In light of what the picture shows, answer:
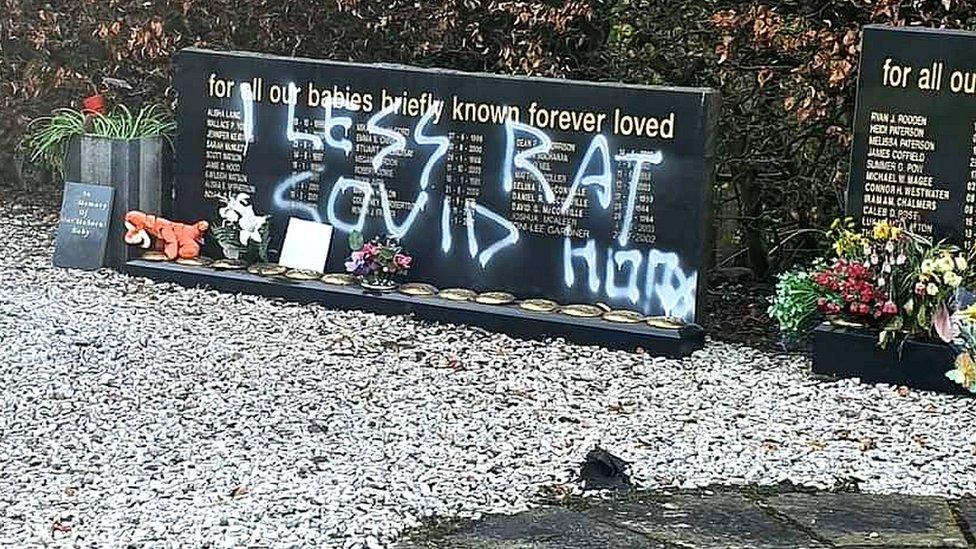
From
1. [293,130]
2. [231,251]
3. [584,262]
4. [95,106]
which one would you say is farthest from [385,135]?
[95,106]

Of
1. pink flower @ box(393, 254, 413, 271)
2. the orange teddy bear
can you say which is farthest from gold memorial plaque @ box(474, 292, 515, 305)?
the orange teddy bear

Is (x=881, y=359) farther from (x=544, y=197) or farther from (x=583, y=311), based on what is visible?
(x=544, y=197)

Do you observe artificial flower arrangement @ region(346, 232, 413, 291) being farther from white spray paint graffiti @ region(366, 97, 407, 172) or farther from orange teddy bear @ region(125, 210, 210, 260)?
orange teddy bear @ region(125, 210, 210, 260)

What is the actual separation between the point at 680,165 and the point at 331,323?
169cm

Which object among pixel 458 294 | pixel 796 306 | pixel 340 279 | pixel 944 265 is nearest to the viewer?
pixel 944 265

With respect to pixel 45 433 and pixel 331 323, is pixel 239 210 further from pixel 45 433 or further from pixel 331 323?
pixel 45 433

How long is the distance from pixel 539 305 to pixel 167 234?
2.01 metres

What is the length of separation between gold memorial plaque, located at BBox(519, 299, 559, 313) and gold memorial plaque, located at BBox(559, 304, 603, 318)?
0.19ft

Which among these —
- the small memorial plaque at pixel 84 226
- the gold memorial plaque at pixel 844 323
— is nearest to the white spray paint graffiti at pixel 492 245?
the gold memorial plaque at pixel 844 323

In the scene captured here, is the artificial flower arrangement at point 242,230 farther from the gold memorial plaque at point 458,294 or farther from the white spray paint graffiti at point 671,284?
the white spray paint graffiti at point 671,284

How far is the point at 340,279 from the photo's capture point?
811cm

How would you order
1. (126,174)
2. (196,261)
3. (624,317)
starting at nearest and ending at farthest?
(624,317) < (196,261) < (126,174)

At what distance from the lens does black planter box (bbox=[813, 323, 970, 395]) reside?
6.65 m

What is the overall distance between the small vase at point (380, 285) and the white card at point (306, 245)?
0.32 m
